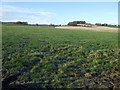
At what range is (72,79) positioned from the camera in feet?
39.4

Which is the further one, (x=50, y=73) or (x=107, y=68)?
(x=107, y=68)

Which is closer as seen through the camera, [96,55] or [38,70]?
[38,70]

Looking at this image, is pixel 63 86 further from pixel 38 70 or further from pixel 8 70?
pixel 8 70

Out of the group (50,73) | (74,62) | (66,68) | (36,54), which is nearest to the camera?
(50,73)

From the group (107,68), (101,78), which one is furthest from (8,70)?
(107,68)

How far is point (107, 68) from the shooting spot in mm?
14305

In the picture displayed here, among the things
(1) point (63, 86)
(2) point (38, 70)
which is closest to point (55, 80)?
(1) point (63, 86)

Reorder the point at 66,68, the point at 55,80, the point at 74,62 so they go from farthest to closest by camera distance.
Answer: the point at 74,62 → the point at 66,68 → the point at 55,80

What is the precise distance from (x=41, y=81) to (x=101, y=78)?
14.9 feet

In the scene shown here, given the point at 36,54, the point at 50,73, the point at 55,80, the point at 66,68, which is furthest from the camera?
the point at 36,54

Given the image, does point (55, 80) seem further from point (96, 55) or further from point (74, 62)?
point (96, 55)

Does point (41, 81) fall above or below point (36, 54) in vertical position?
below

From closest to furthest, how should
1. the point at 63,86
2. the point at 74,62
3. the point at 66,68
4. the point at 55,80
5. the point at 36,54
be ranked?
the point at 63,86, the point at 55,80, the point at 66,68, the point at 74,62, the point at 36,54

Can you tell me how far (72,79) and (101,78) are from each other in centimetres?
227
